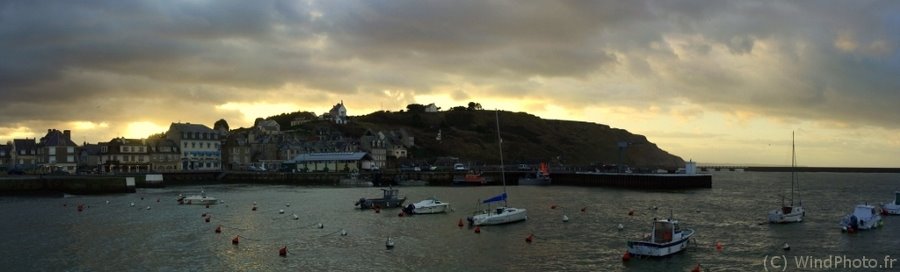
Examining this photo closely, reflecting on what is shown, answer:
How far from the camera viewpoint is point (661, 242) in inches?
1550

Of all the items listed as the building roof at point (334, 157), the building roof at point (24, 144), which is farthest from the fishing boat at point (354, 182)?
the building roof at point (24, 144)

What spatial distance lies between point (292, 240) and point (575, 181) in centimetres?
9685

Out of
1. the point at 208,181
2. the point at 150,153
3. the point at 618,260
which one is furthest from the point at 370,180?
the point at 618,260

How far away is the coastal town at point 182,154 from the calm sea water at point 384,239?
70287mm

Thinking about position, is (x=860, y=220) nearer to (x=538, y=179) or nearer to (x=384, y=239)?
(x=384, y=239)

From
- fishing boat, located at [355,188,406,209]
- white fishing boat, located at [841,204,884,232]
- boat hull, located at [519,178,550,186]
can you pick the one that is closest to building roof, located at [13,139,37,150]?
boat hull, located at [519,178,550,186]

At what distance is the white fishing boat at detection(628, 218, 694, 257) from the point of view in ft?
126

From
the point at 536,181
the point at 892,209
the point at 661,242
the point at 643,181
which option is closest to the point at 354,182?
the point at 536,181

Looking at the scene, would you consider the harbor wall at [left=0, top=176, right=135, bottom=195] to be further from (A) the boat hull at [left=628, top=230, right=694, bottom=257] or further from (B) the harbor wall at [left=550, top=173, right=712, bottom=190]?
(A) the boat hull at [left=628, top=230, right=694, bottom=257]

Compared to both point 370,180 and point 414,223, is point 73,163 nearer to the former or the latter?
point 370,180

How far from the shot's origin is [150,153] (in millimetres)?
149250

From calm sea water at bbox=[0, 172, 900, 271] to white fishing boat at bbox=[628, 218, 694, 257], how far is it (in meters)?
0.55

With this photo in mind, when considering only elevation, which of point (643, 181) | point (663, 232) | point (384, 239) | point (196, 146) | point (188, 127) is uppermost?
point (188, 127)

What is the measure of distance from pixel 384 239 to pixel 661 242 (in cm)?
1900
